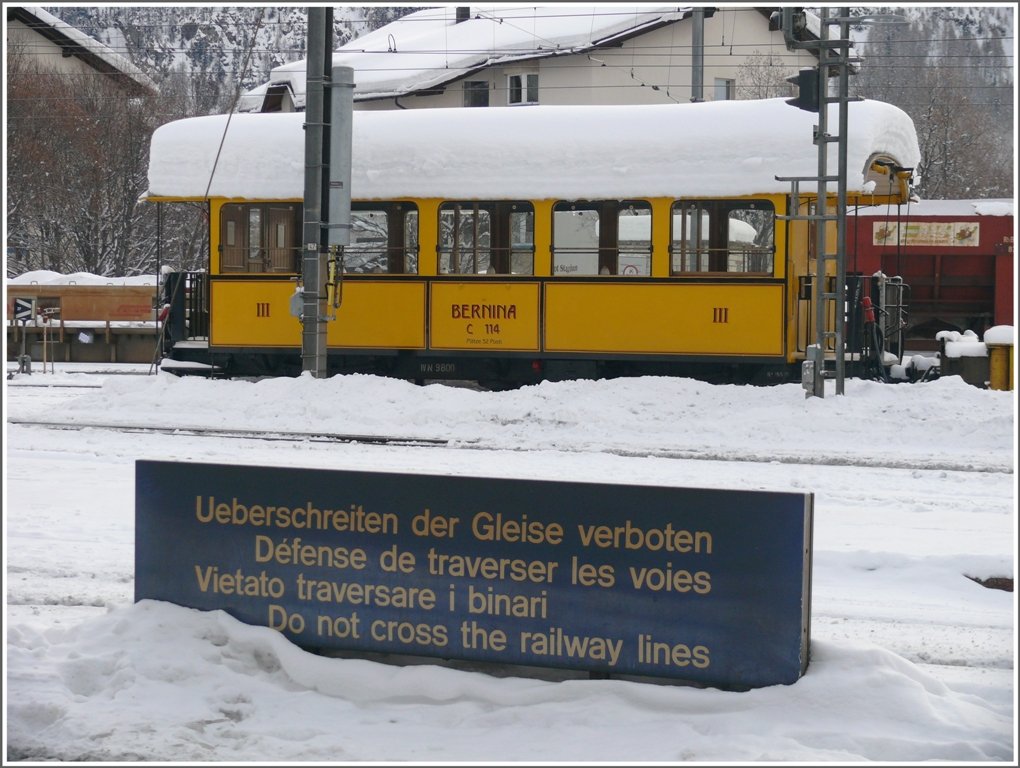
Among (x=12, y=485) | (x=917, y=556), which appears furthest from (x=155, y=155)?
(x=917, y=556)

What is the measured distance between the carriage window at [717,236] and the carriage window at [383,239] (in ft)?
11.1

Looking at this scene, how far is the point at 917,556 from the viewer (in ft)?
26.4

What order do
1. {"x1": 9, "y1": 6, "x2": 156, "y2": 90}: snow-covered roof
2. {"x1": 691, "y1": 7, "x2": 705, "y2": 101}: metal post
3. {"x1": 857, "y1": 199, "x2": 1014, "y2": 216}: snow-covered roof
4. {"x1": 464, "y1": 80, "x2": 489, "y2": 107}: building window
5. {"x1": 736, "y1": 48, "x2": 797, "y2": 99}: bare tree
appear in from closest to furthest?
{"x1": 691, "y1": 7, "x2": 705, "y2": 101}: metal post < {"x1": 857, "y1": 199, "x2": 1014, "y2": 216}: snow-covered roof < {"x1": 464, "y1": 80, "x2": 489, "y2": 107}: building window < {"x1": 9, "y1": 6, "x2": 156, "y2": 90}: snow-covered roof < {"x1": 736, "y1": 48, "x2": 797, "y2": 99}: bare tree

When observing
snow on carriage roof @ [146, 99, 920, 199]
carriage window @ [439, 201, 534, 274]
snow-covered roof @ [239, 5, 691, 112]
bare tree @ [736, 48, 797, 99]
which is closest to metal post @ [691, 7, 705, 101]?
snow on carriage roof @ [146, 99, 920, 199]

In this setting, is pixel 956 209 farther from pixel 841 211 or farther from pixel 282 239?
pixel 282 239

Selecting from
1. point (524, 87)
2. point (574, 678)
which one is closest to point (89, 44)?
point (524, 87)

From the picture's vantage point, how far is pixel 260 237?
58.6 feet

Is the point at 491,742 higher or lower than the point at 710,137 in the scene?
lower

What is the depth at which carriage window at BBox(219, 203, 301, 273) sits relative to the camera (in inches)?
699

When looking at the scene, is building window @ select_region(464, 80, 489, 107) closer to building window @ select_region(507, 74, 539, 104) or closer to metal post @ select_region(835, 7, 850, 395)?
building window @ select_region(507, 74, 539, 104)

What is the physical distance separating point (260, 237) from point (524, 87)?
2730 cm

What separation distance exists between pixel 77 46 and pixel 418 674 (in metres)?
46.3

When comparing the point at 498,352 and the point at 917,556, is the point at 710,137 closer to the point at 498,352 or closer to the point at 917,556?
the point at 498,352

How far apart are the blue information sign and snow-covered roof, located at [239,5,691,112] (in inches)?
1354
